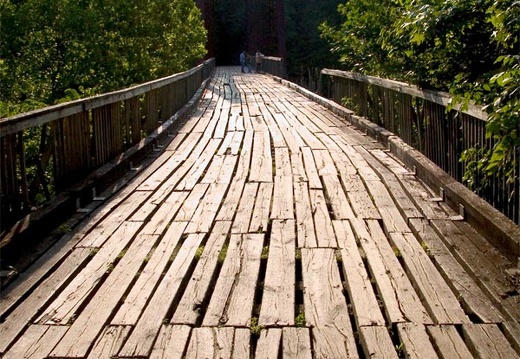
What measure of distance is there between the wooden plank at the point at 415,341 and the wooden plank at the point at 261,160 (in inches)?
149

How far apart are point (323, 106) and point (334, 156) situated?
6.85 metres

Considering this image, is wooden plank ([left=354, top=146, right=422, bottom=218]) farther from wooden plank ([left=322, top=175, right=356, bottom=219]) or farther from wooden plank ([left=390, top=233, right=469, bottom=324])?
wooden plank ([left=390, top=233, right=469, bottom=324])

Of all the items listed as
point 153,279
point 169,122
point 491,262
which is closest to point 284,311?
point 153,279

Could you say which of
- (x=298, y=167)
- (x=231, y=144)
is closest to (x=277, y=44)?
(x=231, y=144)

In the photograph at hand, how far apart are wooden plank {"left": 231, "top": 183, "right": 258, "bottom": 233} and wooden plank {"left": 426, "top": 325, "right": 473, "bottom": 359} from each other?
1.98 metres

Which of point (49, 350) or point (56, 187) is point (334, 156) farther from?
point (49, 350)

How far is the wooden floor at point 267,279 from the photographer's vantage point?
322 cm

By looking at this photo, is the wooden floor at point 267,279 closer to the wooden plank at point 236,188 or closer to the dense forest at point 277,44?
the wooden plank at point 236,188

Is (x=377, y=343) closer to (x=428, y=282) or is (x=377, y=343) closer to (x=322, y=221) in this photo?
(x=428, y=282)

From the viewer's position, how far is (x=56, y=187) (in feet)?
18.9

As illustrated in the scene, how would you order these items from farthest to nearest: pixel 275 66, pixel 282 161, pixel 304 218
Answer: pixel 275 66 < pixel 282 161 < pixel 304 218

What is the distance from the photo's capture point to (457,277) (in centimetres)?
400

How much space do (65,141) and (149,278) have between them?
83.9 inches

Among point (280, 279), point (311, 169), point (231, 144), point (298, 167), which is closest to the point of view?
point (280, 279)
